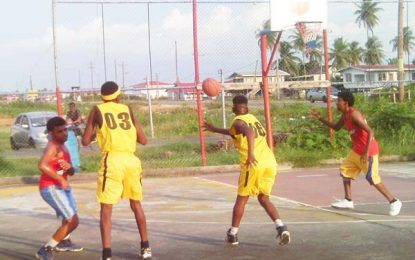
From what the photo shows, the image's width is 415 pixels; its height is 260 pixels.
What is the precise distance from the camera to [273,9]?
13.2 meters

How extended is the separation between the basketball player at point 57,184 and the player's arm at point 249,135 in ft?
6.29

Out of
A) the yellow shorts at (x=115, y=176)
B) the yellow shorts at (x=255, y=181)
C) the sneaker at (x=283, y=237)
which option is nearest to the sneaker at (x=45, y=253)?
the yellow shorts at (x=115, y=176)

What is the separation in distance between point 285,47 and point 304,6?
Answer: 239 centimetres

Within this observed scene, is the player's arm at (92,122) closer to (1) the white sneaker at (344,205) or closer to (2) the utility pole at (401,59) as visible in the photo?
(1) the white sneaker at (344,205)

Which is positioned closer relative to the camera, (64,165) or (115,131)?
(115,131)

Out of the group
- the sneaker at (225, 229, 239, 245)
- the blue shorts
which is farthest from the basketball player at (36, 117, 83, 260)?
the sneaker at (225, 229, 239, 245)

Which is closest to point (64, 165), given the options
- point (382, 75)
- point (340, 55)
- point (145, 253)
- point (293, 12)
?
point (145, 253)

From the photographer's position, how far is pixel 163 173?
14688 mm

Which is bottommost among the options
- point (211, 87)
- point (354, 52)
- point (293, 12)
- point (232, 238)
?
point (232, 238)

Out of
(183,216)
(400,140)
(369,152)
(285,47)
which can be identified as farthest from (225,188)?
(400,140)

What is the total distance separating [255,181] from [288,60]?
9.30 m

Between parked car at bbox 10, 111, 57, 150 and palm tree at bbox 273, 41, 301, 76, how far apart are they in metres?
8.61

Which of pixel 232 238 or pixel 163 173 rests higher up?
pixel 232 238

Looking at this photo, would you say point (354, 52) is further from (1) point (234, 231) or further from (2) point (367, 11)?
(1) point (234, 231)
